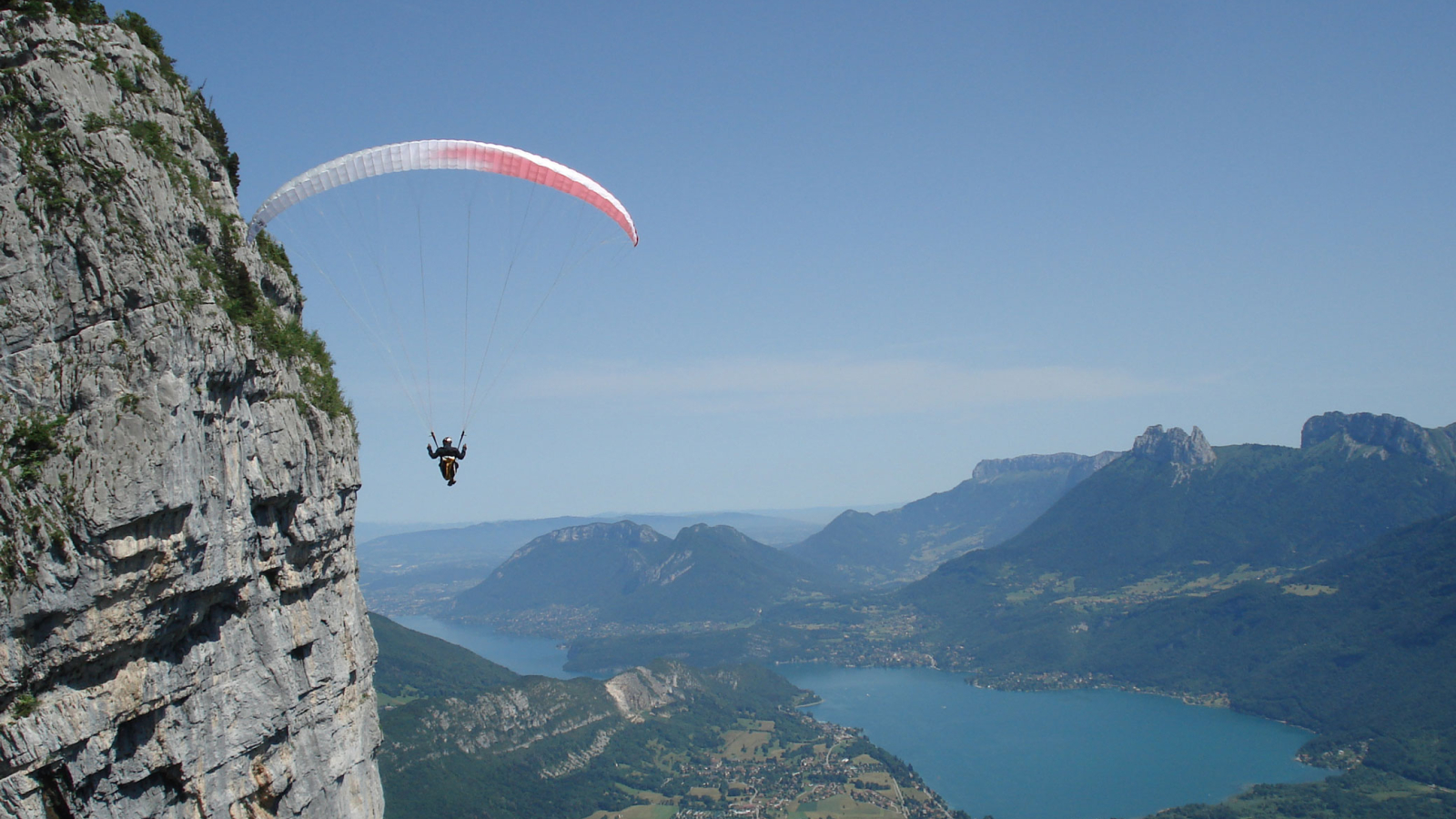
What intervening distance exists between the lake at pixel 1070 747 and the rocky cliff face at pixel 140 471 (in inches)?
4627

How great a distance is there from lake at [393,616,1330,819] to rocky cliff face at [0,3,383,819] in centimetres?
11752

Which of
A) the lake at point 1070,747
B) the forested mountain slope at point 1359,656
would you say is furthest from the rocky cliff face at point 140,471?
the forested mountain slope at point 1359,656

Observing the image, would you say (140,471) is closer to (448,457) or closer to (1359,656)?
(448,457)

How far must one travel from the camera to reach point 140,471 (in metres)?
14.1

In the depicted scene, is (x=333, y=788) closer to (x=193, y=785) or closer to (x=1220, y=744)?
(x=193, y=785)

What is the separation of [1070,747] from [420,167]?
157967mm

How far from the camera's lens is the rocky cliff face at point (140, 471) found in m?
13.6

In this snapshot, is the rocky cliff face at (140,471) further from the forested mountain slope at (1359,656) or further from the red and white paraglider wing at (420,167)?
the forested mountain slope at (1359,656)

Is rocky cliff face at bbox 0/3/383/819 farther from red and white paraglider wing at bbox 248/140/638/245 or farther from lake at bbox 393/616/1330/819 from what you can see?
lake at bbox 393/616/1330/819

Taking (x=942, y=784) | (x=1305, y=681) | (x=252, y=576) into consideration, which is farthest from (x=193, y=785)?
(x=1305, y=681)

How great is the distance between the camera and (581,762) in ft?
411

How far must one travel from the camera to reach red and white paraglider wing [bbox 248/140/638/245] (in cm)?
2073

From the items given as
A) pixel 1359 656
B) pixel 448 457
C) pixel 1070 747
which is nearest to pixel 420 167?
pixel 448 457

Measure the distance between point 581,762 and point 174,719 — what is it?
11952 cm
